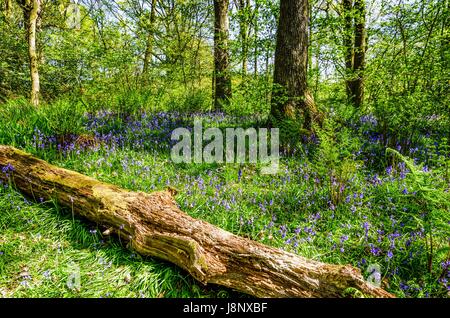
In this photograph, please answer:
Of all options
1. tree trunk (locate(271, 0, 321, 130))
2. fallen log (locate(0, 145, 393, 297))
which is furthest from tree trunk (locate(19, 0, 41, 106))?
tree trunk (locate(271, 0, 321, 130))

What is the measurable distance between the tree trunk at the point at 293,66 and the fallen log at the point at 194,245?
314 cm

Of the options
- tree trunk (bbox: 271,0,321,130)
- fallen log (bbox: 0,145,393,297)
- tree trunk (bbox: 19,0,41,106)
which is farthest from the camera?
tree trunk (bbox: 19,0,41,106)

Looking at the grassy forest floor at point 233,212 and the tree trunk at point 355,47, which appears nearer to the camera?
the grassy forest floor at point 233,212

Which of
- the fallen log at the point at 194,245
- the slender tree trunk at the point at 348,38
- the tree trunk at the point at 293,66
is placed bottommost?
the fallen log at the point at 194,245

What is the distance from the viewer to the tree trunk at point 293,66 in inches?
205

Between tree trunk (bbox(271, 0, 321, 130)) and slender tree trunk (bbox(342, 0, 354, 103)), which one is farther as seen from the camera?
slender tree trunk (bbox(342, 0, 354, 103))

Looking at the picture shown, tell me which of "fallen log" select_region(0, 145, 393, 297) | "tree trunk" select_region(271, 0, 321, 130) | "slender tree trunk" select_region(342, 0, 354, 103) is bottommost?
"fallen log" select_region(0, 145, 393, 297)

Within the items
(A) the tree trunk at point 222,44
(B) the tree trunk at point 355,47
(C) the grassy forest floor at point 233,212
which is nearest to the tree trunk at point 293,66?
(C) the grassy forest floor at point 233,212

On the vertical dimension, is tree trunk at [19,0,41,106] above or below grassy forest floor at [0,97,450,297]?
above

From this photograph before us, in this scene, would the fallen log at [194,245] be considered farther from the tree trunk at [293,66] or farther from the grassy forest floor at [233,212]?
the tree trunk at [293,66]

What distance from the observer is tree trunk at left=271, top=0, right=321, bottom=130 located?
5211mm

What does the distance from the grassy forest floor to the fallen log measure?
164 mm

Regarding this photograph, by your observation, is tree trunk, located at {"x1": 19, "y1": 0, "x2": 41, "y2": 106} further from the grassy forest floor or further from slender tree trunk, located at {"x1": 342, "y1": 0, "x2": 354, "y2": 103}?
slender tree trunk, located at {"x1": 342, "y1": 0, "x2": 354, "y2": 103}
